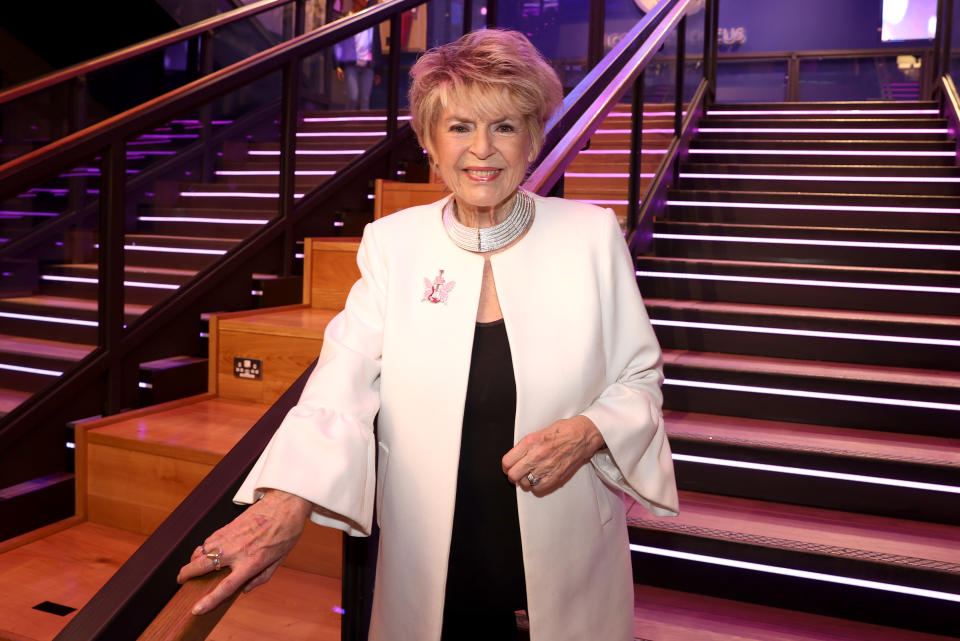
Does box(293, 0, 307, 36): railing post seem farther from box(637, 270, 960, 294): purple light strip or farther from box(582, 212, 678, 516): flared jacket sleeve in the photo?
box(582, 212, 678, 516): flared jacket sleeve

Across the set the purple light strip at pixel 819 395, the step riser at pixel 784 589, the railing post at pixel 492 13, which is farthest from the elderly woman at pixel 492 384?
the railing post at pixel 492 13

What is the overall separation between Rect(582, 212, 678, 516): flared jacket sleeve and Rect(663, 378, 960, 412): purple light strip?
1.55 meters

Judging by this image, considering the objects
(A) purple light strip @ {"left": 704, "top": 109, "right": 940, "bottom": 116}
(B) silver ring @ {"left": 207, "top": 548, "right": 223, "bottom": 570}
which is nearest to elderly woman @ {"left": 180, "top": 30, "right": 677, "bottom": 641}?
(B) silver ring @ {"left": 207, "top": 548, "right": 223, "bottom": 570}

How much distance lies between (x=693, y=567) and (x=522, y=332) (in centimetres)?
129

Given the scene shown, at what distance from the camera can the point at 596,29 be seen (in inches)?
263

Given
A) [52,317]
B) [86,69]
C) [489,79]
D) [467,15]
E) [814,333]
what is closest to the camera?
[489,79]

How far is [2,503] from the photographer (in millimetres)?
2656

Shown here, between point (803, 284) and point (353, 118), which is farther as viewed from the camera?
point (353, 118)

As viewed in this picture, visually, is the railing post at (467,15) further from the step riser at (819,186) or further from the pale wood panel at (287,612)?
the pale wood panel at (287,612)

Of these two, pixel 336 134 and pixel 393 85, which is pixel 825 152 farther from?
pixel 336 134

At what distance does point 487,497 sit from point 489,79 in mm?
690

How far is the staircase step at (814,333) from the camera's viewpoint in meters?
3.02

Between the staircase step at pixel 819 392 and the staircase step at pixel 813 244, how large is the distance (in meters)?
0.82

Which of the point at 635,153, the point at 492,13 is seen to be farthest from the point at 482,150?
the point at 492,13
